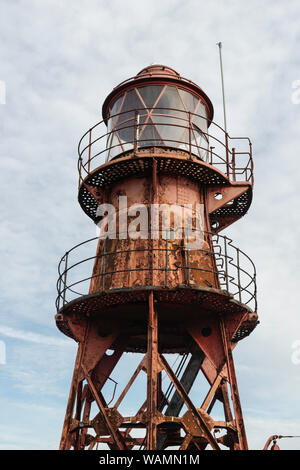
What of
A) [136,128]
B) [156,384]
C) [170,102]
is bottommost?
[156,384]

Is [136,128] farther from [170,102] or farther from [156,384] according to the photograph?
[156,384]

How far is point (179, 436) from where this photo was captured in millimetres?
15992

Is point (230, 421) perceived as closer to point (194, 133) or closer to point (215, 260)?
point (215, 260)

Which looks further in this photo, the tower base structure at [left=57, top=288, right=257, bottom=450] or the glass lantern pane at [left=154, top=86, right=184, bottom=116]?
the glass lantern pane at [left=154, top=86, right=184, bottom=116]

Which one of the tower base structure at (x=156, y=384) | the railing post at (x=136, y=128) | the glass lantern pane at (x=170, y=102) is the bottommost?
the tower base structure at (x=156, y=384)

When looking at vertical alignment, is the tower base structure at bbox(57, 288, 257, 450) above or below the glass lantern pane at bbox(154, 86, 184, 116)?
below

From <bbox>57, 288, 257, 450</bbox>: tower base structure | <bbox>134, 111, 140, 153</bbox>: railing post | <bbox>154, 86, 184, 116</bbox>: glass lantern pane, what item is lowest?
<bbox>57, 288, 257, 450</bbox>: tower base structure

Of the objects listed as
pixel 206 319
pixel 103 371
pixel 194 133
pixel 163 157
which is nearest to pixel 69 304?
pixel 103 371

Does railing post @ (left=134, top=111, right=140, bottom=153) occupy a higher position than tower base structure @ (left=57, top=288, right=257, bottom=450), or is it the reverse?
railing post @ (left=134, top=111, right=140, bottom=153)

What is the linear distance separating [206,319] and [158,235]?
2.56m

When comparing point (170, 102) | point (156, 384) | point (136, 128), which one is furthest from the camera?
point (170, 102)

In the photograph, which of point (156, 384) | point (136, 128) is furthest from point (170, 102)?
point (156, 384)

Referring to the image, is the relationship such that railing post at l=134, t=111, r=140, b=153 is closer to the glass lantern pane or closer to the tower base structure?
the glass lantern pane

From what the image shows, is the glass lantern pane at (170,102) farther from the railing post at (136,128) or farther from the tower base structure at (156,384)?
the tower base structure at (156,384)
